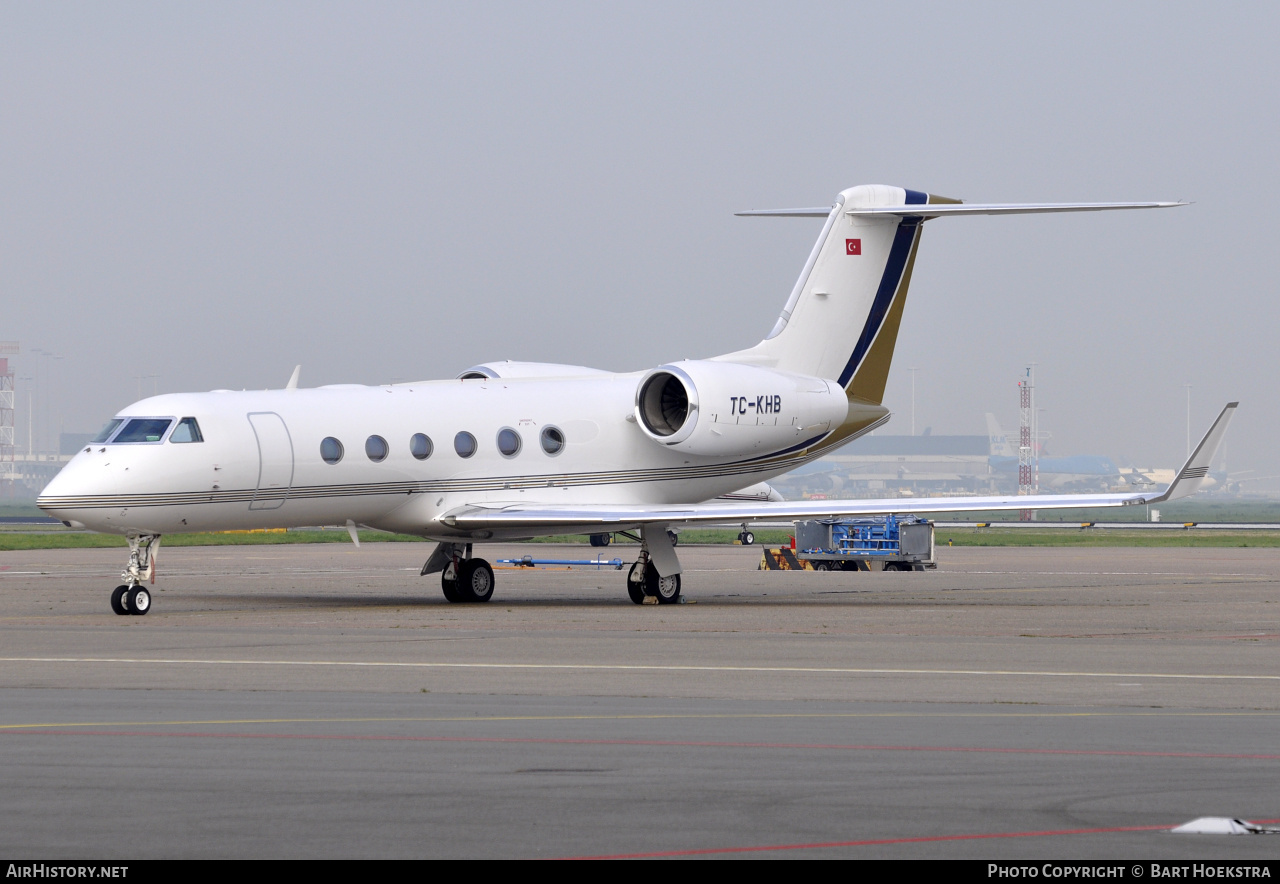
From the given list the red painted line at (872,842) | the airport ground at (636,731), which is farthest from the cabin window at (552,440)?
the red painted line at (872,842)

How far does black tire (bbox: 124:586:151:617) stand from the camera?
23781mm

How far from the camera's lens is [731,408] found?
29.1 metres

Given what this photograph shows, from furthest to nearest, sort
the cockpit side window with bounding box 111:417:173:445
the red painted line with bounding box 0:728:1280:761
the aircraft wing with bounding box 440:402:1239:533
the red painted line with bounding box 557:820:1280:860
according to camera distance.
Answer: the aircraft wing with bounding box 440:402:1239:533, the cockpit side window with bounding box 111:417:173:445, the red painted line with bounding box 0:728:1280:761, the red painted line with bounding box 557:820:1280:860

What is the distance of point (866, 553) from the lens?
44.3 meters

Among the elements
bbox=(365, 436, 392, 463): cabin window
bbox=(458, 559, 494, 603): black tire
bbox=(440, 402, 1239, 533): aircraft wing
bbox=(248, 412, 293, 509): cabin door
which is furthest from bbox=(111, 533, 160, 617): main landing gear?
bbox=(458, 559, 494, 603): black tire

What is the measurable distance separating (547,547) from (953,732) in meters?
51.5

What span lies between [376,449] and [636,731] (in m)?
15.4

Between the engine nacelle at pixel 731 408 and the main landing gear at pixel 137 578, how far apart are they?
8916mm

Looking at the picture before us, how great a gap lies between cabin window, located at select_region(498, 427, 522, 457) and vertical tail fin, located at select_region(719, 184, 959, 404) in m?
5.16

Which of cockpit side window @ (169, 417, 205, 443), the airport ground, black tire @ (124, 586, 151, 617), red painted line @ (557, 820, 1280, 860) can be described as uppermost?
cockpit side window @ (169, 417, 205, 443)

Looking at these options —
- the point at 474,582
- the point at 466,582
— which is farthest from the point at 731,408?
the point at 466,582

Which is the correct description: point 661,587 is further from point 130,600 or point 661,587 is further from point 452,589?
point 130,600

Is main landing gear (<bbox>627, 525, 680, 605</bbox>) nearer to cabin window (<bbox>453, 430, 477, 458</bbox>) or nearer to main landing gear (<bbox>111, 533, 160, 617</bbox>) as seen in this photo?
cabin window (<bbox>453, 430, 477, 458</bbox>)

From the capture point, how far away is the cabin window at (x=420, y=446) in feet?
87.8
